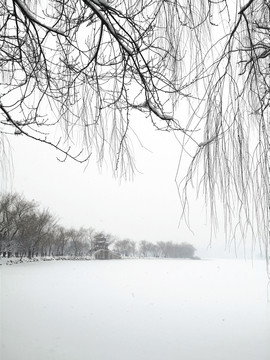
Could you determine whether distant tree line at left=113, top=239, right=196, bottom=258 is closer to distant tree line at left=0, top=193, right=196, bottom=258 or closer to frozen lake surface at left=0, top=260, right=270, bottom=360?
distant tree line at left=0, top=193, right=196, bottom=258

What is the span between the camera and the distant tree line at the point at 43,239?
113ft

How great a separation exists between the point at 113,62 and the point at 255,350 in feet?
21.9

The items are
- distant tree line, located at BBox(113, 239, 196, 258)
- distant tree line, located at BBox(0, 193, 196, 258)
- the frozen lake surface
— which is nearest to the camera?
the frozen lake surface

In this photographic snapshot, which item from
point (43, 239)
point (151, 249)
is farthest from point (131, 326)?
point (151, 249)

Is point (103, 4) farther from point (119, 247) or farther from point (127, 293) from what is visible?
point (119, 247)

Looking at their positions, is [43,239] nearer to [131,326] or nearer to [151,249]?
[131,326]

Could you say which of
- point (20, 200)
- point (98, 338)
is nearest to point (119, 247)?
point (20, 200)

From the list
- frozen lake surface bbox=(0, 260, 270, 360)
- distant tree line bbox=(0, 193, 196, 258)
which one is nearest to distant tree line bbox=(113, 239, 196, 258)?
distant tree line bbox=(0, 193, 196, 258)

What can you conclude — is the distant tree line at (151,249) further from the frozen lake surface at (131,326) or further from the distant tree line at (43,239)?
the frozen lake surface at (131,326)

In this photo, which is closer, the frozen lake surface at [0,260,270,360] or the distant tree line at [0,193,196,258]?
the frozen lake surface at [0,260,270,360]

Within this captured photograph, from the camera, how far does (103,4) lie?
4.79 ft

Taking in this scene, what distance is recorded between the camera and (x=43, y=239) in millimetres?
46406

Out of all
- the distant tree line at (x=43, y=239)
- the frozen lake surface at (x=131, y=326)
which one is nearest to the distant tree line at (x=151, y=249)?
the distant tree line at (x=43, y=239)

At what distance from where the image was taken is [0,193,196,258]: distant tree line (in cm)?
3441
